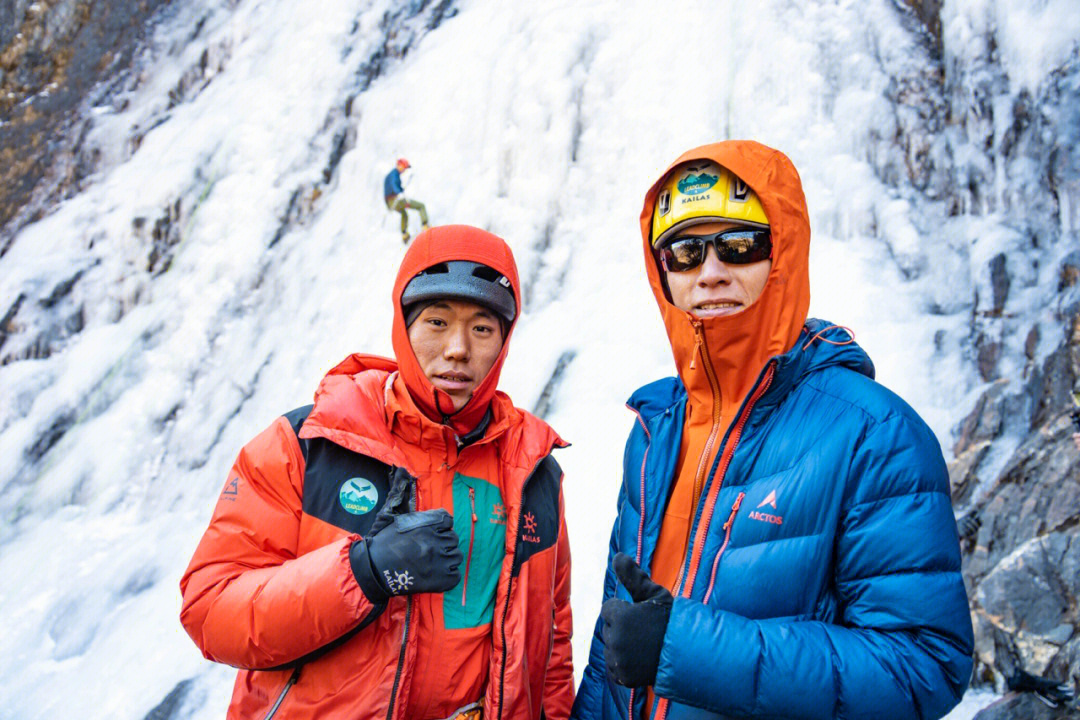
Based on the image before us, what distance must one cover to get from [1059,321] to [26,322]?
10.3m

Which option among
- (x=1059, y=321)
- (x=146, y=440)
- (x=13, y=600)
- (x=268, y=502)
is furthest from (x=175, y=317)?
(x=1059, y=321)

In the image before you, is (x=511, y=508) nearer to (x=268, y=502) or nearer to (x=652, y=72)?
(x=268, y=502)

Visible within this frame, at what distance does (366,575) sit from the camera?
153 cm

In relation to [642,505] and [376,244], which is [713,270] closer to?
[642,505]

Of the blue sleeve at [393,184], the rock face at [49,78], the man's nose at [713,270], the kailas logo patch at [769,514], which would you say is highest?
the rock face at [49,78]

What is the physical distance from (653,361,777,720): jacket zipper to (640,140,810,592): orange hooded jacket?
4 centimetres

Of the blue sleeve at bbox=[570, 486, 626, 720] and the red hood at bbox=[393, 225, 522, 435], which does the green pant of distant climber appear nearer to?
the red hood at bbox=[393, 225, 522, 435]

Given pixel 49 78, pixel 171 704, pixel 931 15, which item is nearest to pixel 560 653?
pixel 171 704

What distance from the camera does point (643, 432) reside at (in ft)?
5.96

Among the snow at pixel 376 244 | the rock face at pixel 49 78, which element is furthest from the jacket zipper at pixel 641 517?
the rock face at pixel 49 78

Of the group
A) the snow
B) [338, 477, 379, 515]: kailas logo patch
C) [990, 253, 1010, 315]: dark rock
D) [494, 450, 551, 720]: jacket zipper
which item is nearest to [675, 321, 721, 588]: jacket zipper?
[494, 450, 551, 720]: jacket zipper

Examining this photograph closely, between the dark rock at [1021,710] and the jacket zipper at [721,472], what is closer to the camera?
the jacket zipper at [721,472]

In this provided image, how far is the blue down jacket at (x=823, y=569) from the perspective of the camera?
1205 mm

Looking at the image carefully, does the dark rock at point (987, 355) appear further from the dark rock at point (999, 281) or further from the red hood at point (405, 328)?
the red hood at point (405, 328)
